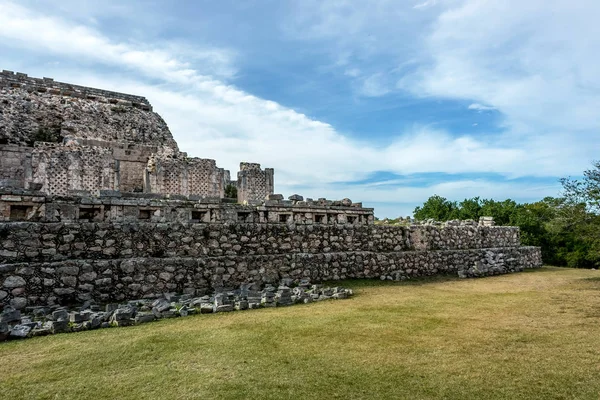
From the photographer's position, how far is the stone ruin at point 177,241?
313 inches

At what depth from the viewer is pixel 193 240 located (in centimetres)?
975

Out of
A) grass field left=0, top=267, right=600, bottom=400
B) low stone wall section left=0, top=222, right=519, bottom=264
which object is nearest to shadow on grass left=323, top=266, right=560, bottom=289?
low stone wall section left=0, top=222, right=519, bottom=264

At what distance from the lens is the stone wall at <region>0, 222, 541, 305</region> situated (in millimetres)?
7914

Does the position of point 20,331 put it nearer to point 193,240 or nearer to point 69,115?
point 193,240

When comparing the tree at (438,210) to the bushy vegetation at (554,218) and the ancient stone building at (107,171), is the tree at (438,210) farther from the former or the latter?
the ancient stone building at (107,171)

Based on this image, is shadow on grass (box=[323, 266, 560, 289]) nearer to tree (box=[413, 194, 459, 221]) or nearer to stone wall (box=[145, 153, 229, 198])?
stone wall (box=[145, 153, 229, 198])

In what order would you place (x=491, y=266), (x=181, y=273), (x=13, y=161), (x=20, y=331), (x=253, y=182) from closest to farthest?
(x=20, y=331), (x=181, y=273), (x=491, y=266), (x=13, y=161), (x=253, y=182)

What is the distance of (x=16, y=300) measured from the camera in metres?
7.46

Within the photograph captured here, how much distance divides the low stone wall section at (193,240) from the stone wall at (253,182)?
8372 millimetres

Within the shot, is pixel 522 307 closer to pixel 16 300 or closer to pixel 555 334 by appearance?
pixel 555 334

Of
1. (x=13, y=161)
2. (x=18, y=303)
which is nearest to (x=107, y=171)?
(x=13, y=161)

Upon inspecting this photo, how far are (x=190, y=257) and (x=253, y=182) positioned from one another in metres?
10.8

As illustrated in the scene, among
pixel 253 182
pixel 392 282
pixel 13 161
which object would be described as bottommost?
pixel 392 282

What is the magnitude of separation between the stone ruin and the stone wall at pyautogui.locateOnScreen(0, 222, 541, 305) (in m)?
0.02
